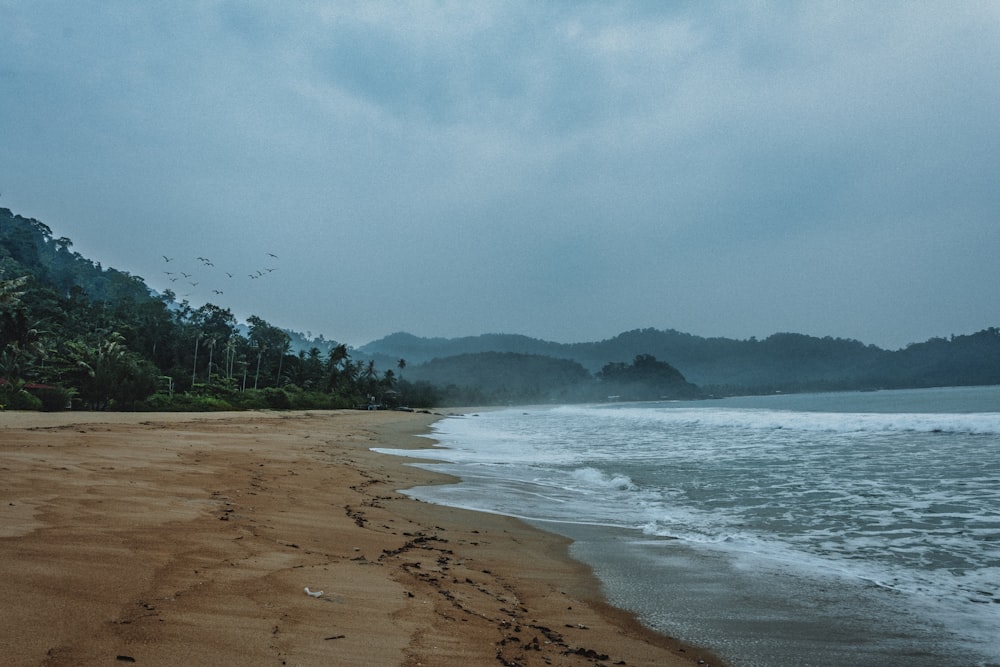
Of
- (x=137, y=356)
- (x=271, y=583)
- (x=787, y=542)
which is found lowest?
(x=787, y=542)

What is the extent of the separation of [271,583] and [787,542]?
15.6 ft

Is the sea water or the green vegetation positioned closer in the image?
the sea water

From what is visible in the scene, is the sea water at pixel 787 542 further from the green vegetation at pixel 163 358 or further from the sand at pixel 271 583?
the green vegetation at pixel 163 358

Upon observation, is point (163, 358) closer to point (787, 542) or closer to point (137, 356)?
point (137, 356)

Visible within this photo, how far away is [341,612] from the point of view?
294cm

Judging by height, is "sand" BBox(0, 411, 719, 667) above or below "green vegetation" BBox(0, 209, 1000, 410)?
below

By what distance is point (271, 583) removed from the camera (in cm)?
321

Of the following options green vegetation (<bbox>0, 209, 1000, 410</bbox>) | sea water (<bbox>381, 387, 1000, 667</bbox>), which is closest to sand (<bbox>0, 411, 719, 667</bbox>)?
sea water (<bbox>381, 387, 1000, 667</bbox>)

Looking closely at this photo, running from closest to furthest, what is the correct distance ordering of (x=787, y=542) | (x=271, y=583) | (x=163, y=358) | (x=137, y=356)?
(x=271, y=583) → (x=787, y=542) → (x=137, y=356) → (x=163, y=358)

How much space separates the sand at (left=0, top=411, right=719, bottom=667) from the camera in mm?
2369

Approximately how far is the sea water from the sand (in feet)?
1.61

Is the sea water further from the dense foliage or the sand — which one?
the dense foliage

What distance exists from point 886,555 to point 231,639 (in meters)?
5.29

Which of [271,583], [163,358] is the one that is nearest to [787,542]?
[271,583]
